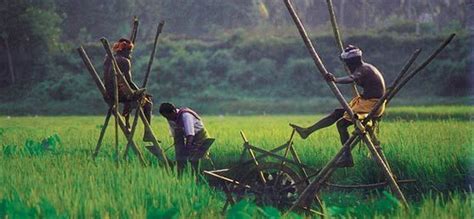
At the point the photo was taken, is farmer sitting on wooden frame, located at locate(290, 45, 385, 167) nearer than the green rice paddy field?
No

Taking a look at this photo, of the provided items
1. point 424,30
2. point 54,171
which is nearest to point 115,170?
point 54,171

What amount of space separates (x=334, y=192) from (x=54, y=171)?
58.0 inches

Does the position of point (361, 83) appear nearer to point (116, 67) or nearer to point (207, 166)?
point (207, 166)

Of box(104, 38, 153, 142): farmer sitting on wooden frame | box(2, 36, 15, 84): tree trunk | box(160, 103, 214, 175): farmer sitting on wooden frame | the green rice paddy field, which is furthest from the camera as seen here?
box(2, 36, 15, 84): tree trunk

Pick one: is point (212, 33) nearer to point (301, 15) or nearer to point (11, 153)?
point (301, 15)

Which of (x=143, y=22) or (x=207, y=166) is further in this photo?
(x=143, y=22)

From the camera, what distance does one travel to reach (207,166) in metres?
5.34

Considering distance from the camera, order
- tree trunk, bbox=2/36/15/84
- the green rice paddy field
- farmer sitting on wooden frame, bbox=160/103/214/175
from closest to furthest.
Result: the green rice paddy field, farmer sitting on wooden frame, bbox=160/103/214/175, tree trunk, bbox=2/36/15/84

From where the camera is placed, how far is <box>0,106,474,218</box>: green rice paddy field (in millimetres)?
3768

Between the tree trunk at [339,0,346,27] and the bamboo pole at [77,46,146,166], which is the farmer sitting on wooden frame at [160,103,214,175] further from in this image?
the tree trunk at [339,0,346,27]

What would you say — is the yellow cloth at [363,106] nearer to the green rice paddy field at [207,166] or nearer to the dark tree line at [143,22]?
the green rice paddy field at [207,166]

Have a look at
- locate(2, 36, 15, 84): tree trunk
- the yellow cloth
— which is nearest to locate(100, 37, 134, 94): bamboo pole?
locate(2, 36, 15, 84): tree trunk

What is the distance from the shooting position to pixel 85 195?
13.7 feet

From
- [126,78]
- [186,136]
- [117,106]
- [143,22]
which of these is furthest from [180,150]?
[143,22]
